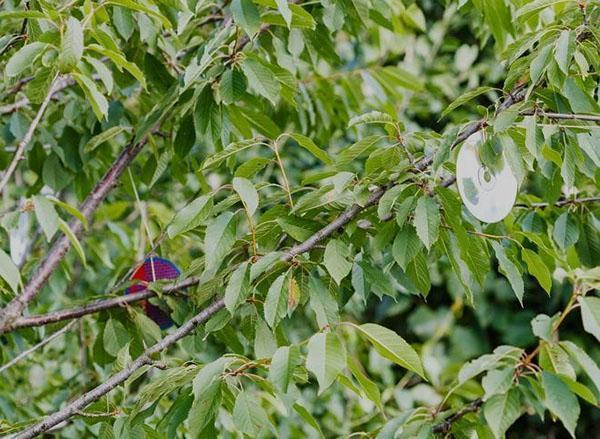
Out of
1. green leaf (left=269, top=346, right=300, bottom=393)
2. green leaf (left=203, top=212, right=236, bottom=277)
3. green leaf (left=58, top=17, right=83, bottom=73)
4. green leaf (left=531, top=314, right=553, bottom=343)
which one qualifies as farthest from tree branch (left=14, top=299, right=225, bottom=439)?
green leaf (left=531, top=314, right=553, bottom=343)

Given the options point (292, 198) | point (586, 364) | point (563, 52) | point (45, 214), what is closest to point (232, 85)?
point (292, 198)

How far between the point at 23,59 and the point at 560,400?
646mm

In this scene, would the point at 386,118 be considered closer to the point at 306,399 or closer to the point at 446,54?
the point at 306,399

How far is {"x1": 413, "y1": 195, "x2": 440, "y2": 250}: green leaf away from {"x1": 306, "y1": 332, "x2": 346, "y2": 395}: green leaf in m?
0.15

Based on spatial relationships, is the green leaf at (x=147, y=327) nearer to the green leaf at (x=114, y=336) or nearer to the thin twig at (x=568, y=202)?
the green leaf at (x=114, y=336)

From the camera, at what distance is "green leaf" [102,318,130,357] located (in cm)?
131

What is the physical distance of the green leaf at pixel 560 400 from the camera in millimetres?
965

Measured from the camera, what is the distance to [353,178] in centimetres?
104

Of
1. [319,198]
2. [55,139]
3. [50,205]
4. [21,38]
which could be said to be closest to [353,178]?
[319,198]

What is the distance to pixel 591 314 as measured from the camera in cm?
104

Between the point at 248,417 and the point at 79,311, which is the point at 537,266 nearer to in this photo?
the point at 248,417

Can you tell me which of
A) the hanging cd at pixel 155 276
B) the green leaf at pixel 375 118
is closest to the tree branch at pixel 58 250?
the hanging cd at pixel 155 276

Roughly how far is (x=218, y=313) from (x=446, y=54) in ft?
8.08

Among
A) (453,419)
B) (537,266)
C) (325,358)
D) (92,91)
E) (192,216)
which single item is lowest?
(453,419)
